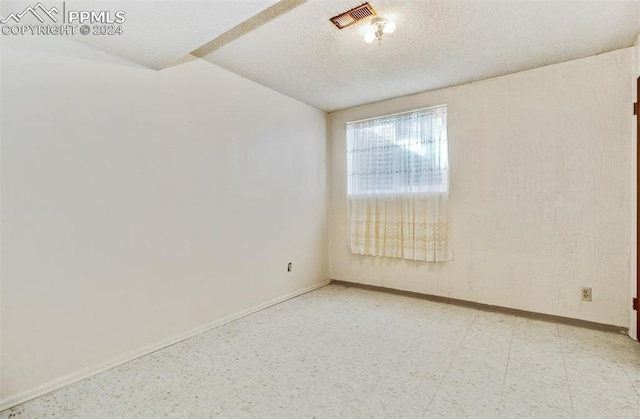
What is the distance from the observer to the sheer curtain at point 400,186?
3518 mm

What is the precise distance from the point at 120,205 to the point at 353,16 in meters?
2.11

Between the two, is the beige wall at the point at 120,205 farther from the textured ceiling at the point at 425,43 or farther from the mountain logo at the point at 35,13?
the textured ceiling at the point at 425,43

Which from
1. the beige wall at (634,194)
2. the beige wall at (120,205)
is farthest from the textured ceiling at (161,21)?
the beige wall at (634,194)

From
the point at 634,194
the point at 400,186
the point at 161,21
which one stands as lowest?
the point at 634,194

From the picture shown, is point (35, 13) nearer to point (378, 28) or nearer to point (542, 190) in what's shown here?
point (378, 28)

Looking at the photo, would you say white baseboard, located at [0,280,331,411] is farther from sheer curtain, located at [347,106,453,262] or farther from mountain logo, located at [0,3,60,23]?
mountain logo, located at [0,3,60,23]

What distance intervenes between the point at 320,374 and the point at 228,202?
1735 mm

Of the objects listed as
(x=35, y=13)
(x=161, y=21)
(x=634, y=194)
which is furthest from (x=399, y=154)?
(x=35, y=13)

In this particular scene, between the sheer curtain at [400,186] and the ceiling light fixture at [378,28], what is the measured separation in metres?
1.52

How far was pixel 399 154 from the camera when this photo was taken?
12.3 ft

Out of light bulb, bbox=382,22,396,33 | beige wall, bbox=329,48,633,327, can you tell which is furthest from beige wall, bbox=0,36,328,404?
beige wall, bbox=329,48,633,327

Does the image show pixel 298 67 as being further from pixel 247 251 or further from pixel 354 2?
pixel 247 251

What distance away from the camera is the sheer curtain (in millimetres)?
3518

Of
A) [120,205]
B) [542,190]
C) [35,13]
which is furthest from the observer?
[542,190]
